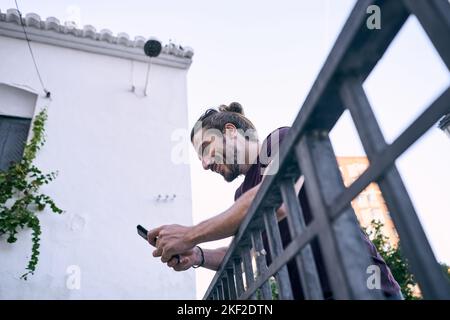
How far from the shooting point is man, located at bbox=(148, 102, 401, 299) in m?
1.27

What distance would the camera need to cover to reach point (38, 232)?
12.3ft

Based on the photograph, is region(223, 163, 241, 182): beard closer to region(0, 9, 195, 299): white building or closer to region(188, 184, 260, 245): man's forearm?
region(188, 184, 260, 245): man's forearm

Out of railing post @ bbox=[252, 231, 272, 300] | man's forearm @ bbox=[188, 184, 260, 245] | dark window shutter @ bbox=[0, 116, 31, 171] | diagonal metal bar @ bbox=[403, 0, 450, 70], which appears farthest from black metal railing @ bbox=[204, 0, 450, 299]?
dark window shutter @ bbox=[0, 116, 31, 171]

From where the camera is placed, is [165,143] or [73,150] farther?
[165,143]

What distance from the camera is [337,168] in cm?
70

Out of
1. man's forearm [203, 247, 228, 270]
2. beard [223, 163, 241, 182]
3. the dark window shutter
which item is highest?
the dark window shutter

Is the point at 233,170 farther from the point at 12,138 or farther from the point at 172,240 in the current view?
the point at 12,138

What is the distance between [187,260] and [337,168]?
1347 mm

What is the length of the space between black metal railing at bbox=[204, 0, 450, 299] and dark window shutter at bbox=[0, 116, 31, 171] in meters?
4.65

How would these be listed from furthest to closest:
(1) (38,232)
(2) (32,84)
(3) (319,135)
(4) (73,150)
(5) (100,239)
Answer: (2) (32,84), (4) (73,150), (5) (100,239), (1) (38,232), (3) (319,135)

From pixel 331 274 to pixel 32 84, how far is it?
5564 millimetres

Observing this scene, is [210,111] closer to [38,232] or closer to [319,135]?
[319,135]
